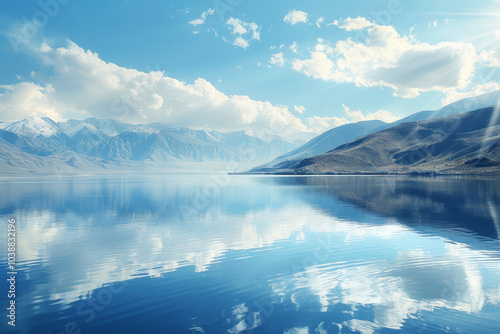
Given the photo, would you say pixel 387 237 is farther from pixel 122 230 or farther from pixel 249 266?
pixel 122 230

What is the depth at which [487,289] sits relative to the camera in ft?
65.9

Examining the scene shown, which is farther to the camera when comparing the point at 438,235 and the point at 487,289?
the point at 438,235

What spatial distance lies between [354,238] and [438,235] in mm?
9764

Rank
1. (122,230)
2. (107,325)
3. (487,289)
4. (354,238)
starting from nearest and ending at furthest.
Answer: (107,325)
(487,289)
(354,238)
(122,230)

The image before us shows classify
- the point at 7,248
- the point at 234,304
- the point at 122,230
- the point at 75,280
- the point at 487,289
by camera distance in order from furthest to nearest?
the point at 122,230 → the point at 7,248 → the point at 75,280 → the point at 487,289 → the point at 234,304

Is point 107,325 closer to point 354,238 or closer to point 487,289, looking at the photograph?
point 487,289

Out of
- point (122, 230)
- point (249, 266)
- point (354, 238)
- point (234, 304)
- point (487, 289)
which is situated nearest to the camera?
point (234, 304)

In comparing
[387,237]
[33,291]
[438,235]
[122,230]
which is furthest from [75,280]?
[438,235]

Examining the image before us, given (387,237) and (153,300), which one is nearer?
(153,300)

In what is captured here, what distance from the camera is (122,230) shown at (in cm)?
4309

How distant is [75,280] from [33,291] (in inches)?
105

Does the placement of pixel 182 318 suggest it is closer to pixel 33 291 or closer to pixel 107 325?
pixel 107 325

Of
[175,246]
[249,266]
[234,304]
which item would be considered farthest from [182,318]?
[175,246]

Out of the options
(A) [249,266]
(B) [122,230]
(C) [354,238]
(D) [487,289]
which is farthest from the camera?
(B) [122,230]
